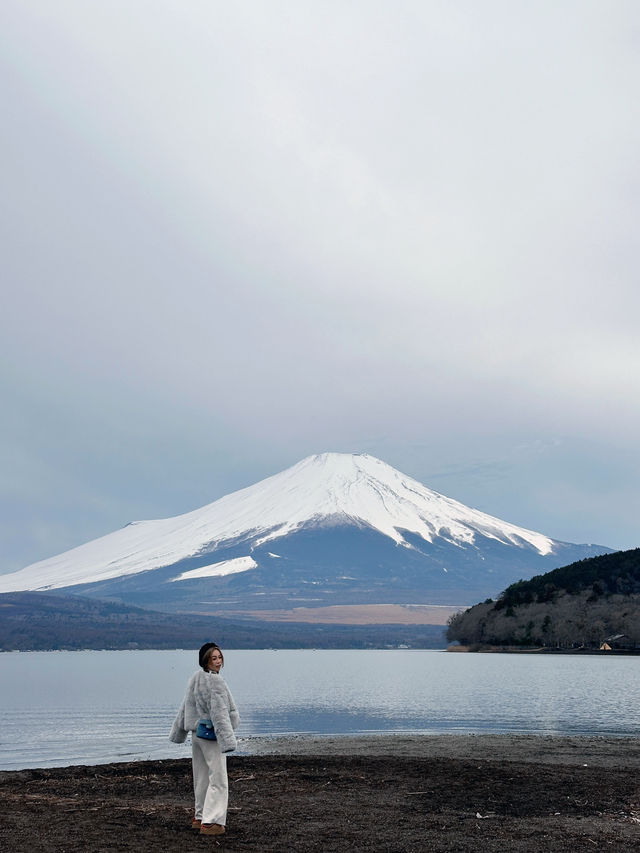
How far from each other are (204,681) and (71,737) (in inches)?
1220

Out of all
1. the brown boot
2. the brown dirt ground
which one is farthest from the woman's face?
the brown dirt ground

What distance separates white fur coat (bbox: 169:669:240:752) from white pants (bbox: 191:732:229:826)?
29 cm

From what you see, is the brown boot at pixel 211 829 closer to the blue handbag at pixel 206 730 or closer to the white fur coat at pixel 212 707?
the white fur coat at pixel 212 707

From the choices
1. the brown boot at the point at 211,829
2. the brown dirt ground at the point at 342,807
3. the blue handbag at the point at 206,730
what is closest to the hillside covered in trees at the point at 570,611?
the brown dirt ground at the point at 342,807

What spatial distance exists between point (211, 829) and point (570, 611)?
5989 inches

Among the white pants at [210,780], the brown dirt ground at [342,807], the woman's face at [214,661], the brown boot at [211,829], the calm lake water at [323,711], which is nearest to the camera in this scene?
the brown dirt ground at [342,807]

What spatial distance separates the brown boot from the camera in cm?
1395

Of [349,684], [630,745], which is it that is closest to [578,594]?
[349,684]

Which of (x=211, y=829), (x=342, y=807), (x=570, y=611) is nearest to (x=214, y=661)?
(x=211, y=829)

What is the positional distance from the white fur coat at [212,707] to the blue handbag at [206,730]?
0.24ft

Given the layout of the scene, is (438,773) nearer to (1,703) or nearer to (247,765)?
(247,765)

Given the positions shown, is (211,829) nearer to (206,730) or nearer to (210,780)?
(210,780)

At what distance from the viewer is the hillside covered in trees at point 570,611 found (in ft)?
498

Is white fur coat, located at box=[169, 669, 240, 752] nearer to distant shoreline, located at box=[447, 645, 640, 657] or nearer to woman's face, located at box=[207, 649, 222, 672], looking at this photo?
woman's face, located at box=[207, 649, 222, 672]
